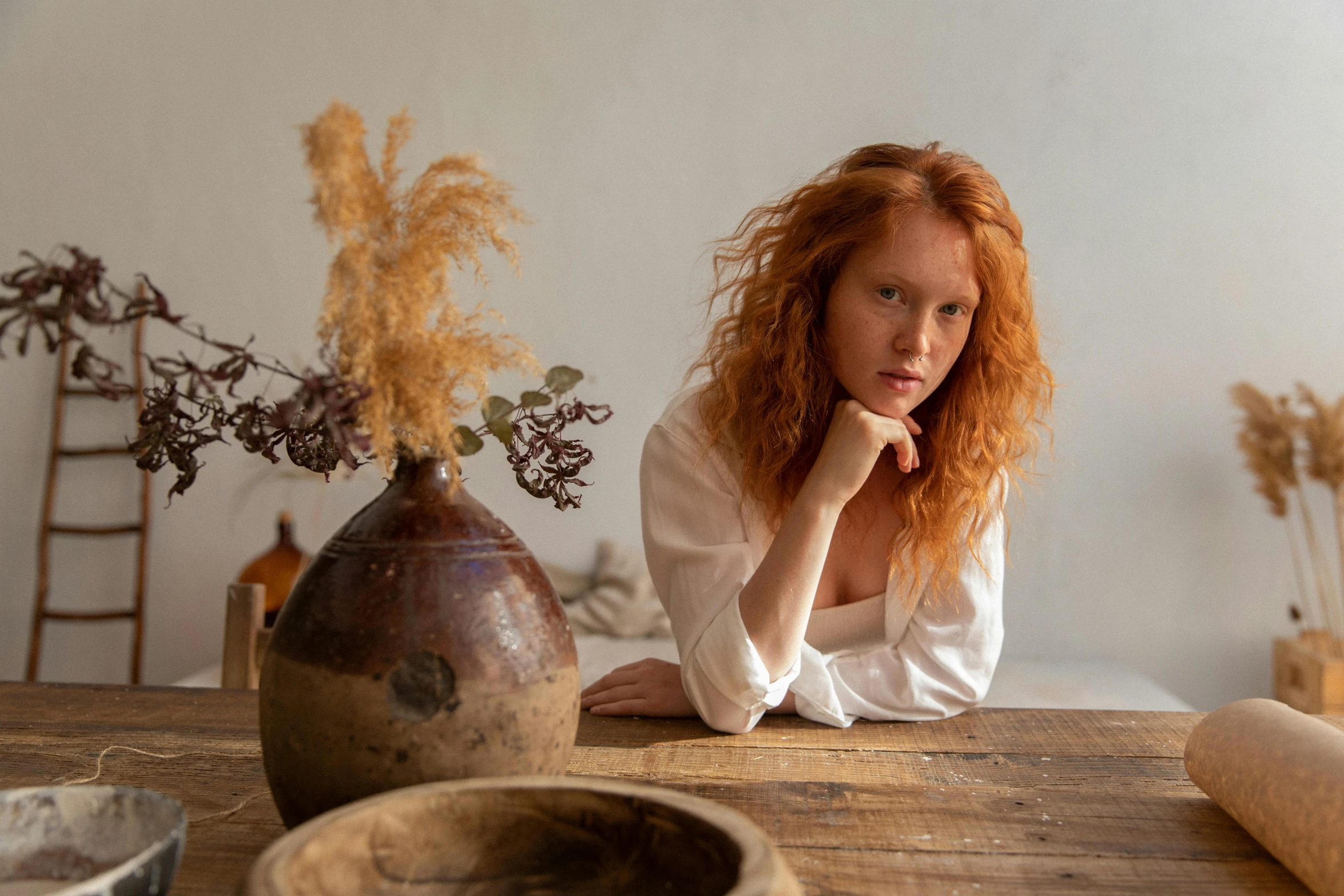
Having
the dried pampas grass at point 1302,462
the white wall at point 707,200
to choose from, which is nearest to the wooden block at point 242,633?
the white wall at point 707,200

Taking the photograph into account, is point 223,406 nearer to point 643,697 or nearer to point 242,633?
point 643,697

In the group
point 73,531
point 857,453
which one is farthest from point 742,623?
point 73,531

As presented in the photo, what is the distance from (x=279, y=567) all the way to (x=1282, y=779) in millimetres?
3004

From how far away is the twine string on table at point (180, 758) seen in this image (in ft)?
2.66

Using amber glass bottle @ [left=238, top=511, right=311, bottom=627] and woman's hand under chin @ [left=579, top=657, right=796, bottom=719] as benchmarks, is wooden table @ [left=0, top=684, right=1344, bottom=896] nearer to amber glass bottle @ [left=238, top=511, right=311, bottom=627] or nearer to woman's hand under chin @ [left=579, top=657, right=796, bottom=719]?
woman's hand under chin @ [left=579, top=657, right=796, bottom=719]

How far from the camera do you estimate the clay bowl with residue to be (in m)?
0.63

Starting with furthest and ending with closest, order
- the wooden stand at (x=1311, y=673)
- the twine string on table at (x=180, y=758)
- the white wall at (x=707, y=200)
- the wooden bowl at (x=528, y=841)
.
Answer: the white wall at (x=707, y=200) < the wooden stand at (x=1311, y=673) < the twine string on table at (x=180, y=758) < the wooden bowl at (x=528, y=841)

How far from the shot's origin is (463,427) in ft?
2.49

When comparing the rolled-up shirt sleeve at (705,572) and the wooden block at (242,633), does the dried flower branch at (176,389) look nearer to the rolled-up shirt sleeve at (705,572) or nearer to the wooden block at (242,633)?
the rolled-up shirt sleeve at (705,572)

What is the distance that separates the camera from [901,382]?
4.34 ft

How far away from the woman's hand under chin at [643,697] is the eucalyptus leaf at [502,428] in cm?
48

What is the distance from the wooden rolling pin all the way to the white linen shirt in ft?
1.26

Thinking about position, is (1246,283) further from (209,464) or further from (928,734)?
(209,464)

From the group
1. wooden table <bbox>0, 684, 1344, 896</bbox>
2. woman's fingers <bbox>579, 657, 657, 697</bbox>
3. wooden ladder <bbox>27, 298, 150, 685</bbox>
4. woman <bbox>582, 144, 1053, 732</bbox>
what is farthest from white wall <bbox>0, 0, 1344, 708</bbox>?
wooden table <bbox>0, 684, 1344, 896</bbox>
